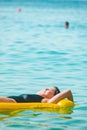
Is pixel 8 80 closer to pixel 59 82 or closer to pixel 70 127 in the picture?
pixel 59 82

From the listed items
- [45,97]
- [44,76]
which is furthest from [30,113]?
[44,76]

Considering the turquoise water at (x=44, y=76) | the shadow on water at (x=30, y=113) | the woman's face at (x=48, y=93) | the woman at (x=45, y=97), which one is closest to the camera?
the turquoise water at (x=44, y=76)

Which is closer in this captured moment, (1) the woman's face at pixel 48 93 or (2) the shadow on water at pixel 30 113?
(2) the shadow on water at pixel 30 113

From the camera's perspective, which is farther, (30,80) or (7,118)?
(30,80)

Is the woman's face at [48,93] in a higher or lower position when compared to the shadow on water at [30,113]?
higher

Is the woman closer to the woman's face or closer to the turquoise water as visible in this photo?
the woman's face

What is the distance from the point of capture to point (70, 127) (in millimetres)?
8570

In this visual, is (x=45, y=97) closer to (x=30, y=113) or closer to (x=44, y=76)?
(x=30, y=113)

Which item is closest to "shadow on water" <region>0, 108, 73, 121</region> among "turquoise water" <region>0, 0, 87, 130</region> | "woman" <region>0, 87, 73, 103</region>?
"turquoise water" <region>0, 0, 87, 130</region>

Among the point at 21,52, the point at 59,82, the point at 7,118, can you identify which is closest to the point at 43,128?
the point at 7,118

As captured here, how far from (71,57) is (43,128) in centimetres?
1101

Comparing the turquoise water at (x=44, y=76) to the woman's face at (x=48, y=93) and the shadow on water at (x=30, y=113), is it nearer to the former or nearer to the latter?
the shadow on water at (x=30, y=113)

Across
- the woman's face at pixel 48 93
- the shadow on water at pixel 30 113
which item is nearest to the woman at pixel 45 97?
the woman's face at pixel 48 93

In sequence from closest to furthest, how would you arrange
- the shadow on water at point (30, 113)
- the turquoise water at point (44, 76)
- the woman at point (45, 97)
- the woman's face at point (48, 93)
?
1. the turquoise water at point (44, 76)
2. the shadow on water at point (30, 113)
3. the woman at point (45, 97)
4. the woman's face at point (48, 93)
